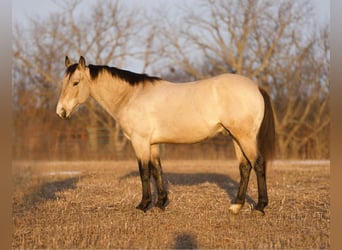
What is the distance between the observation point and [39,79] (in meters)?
27.5

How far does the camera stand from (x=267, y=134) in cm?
675

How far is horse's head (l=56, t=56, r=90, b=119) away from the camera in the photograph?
7.24 meters

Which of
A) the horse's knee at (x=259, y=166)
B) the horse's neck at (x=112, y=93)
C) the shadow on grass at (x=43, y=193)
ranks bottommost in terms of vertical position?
the shadow on grass at (x=43, y=193)

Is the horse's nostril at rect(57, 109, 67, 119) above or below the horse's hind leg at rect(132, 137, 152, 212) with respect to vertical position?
above

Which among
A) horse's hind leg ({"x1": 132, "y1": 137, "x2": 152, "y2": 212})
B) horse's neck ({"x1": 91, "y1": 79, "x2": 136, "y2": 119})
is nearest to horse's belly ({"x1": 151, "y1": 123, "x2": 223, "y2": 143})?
horse's hind leg ({"x1": 132, "y1": 137, "x2": 152, "y2": 212})

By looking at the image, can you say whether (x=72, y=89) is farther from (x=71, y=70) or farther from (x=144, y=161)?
(x=144, y=161)

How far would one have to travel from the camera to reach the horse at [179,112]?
654cm

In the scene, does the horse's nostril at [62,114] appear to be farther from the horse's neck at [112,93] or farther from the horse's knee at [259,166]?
the horse's knee at [259,166]

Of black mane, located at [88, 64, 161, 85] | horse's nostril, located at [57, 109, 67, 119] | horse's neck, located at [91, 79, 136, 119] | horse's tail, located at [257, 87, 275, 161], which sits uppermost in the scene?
black mane, located at [88, 64, 161, 85]

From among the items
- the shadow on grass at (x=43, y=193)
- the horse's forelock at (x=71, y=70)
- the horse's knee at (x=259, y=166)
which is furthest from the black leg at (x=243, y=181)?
the shadow on grass at (x=43, y=193)

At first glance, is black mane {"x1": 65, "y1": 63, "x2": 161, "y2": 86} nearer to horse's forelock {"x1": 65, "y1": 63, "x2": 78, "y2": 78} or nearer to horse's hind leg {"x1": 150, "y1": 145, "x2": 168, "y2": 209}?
horse's forelock {"x1": 65, "y1": 63, "x2": 78, "y2": 78}

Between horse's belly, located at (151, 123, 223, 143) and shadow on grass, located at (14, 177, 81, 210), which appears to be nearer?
horse's belly, located at (151, 123, 223, 143)

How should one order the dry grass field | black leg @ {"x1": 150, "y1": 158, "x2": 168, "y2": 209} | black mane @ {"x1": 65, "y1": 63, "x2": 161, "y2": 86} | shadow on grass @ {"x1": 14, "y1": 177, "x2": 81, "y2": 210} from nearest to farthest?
the dry grass field → black leg @ {"x1": 150, "y1": 158, "x2": 168, "y2": 209} → black mane @ {"x1": 65, "y1": 63, "x2": 161, "y2": 86} → shadow on grass @ {"x1": 14, "y1": 177, "x2": 81, "y2": 210}

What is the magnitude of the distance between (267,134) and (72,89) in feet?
10.8
